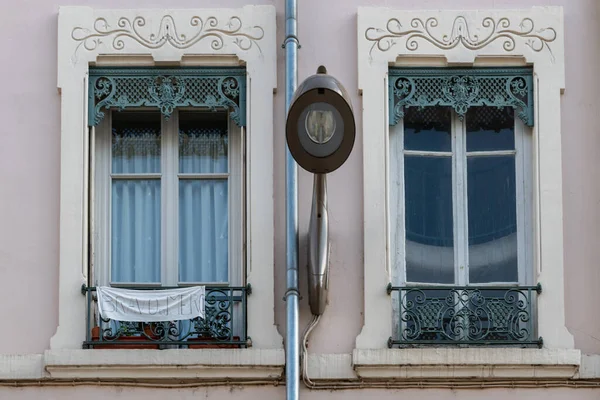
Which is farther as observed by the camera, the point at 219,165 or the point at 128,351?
the point at 219,165

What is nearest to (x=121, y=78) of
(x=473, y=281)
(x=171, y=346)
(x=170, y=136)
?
(x=170, y=136)

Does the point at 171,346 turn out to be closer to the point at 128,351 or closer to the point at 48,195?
the point at 128,351

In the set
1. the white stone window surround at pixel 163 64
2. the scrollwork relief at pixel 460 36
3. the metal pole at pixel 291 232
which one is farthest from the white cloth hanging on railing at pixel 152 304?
the scrollwork relief at pixel 460 36

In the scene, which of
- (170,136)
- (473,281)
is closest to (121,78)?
(170,136)

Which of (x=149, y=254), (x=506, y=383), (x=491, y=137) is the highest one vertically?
(x=491, y=137)

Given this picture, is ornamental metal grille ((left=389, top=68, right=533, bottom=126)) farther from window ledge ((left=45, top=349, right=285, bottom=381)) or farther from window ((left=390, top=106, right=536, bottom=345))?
window ledge ((left=45, top=349, right=285, bottom=381))

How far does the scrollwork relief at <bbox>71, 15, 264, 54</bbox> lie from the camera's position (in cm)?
1584

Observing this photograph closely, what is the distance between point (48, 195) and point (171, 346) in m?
1.69

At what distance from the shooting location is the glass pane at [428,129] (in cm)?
1599

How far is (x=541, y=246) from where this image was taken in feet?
50.6

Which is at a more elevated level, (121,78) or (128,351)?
(121,78)

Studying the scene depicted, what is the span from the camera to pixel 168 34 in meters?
15.9

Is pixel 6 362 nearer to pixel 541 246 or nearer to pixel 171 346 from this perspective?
pixel 171 346

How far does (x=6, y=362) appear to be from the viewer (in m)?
15.2
